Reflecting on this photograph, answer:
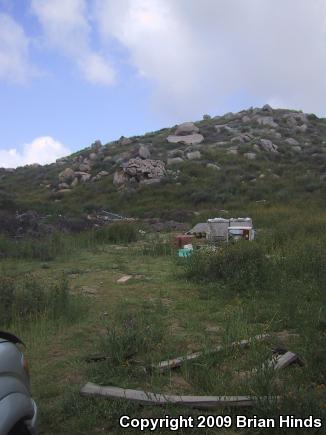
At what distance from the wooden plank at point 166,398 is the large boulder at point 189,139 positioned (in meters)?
30.1

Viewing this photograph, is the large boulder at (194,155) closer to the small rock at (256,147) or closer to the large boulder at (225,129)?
the small rock at (256,147)

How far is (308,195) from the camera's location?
62.2ft

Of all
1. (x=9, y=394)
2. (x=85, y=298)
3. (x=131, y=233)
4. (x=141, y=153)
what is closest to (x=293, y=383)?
(x=9, y=394)

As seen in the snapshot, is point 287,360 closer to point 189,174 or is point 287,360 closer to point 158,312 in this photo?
point 158,312

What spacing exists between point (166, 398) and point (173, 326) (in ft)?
6.40

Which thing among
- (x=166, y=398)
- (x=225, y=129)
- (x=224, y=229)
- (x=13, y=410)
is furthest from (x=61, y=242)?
(x=225, y=129)

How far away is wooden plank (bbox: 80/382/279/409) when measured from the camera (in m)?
3.35

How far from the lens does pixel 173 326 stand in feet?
17.8

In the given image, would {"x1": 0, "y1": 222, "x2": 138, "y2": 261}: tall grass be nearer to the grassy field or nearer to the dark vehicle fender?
the grassy field

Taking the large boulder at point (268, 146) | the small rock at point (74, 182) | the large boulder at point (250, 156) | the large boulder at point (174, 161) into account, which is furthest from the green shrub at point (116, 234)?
the large boulder at point (268, 146)

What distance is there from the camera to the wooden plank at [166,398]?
3352mm

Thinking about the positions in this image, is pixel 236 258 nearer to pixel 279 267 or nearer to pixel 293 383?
pixel 279 267

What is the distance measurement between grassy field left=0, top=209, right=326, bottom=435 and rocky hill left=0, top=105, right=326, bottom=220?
10.1 m

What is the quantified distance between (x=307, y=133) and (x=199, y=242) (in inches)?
1075
